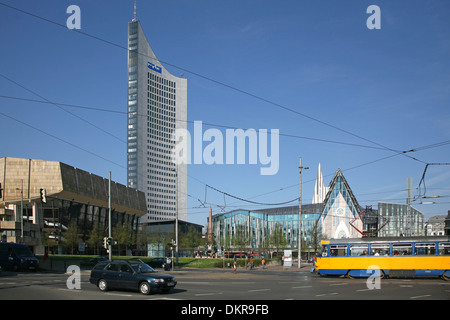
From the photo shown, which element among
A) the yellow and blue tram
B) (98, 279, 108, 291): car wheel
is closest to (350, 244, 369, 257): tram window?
the yellow and blue tram

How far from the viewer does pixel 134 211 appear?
106 meters

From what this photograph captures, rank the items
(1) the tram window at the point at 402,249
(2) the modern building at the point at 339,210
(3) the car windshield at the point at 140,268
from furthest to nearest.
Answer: (2) the modern building at the point at 339,210
(1) the tram window at the point at 402,249
(3) the car windshield at the point at 140,268

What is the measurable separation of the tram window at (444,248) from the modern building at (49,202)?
176 feet

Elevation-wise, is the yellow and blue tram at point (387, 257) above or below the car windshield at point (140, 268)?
below

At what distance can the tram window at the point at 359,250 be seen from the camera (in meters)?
34.3

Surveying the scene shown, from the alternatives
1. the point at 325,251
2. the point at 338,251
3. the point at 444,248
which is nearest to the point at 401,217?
the point at 325,251

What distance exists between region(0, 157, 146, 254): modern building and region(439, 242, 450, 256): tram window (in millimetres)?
53688

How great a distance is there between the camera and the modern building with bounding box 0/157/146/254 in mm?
72000

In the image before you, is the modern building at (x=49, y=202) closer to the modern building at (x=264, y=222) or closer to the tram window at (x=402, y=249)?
the modern building at (x=264, y=222)

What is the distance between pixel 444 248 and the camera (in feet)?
104

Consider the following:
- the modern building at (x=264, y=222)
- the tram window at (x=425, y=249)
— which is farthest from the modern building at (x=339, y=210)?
the tram window at (x=425, y=249)

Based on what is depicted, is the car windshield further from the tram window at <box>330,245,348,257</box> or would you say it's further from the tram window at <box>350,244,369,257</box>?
the tram window at <box>350,244,369,257</box>
